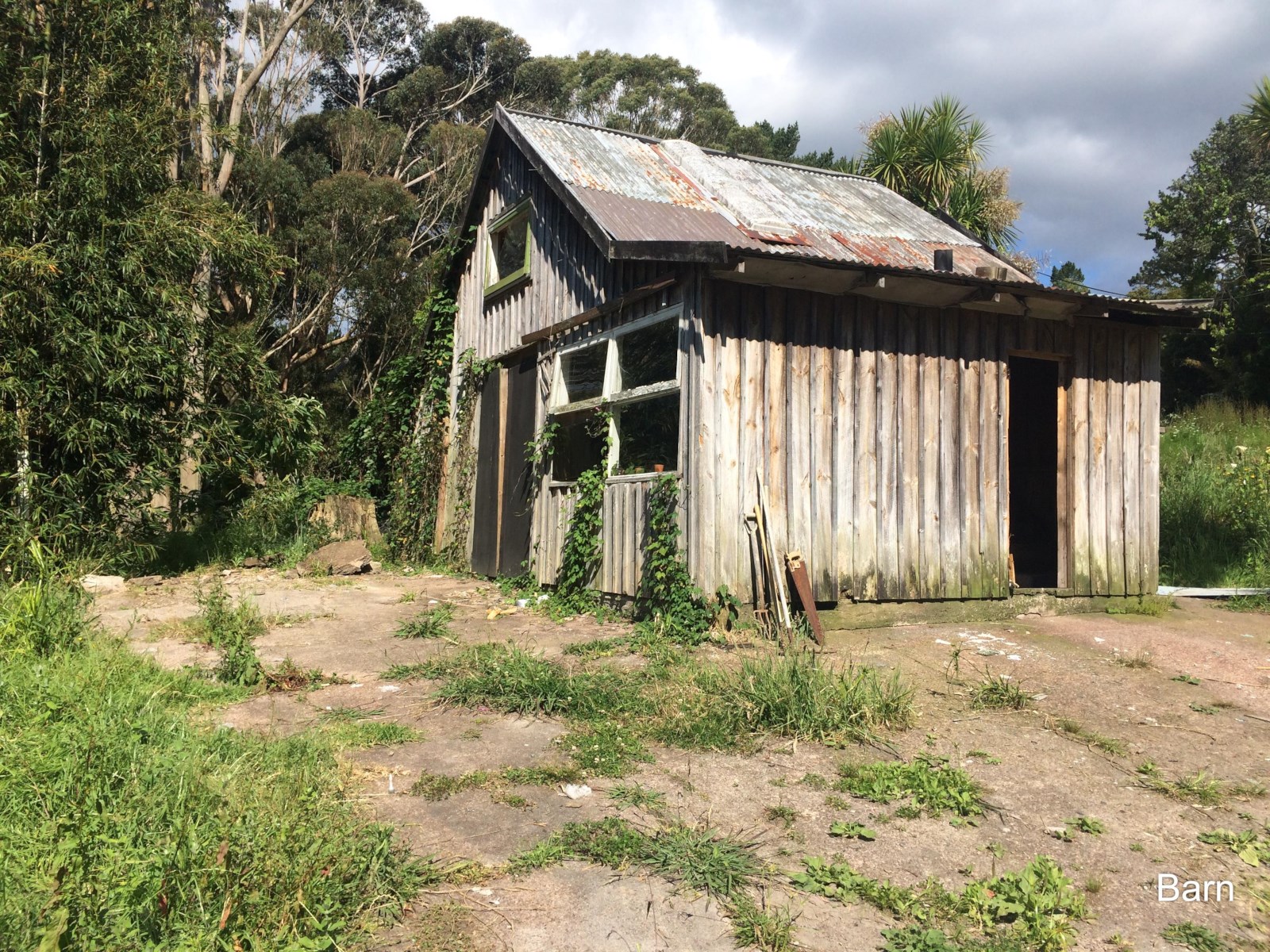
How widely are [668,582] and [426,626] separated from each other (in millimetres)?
2058

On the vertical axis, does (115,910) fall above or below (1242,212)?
below

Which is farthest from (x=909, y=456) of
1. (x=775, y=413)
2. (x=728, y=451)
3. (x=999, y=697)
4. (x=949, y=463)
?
(x=999, y=697)

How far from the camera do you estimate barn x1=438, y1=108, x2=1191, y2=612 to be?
7.02 metres

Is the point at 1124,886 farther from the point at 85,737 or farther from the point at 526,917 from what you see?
Result: the point at 85,737

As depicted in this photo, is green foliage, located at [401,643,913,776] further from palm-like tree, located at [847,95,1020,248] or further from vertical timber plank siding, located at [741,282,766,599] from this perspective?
palm-like tree, located at [847,95,1020,248]

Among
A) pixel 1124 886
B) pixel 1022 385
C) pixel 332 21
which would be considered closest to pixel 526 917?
pixel 1124 886

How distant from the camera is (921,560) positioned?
25.4 ft

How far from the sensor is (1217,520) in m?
11.2

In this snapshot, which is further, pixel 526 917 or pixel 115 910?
pixel 526 917

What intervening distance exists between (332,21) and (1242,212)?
2468cm

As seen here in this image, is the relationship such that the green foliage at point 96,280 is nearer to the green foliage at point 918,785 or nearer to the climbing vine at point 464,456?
the climbing vine at point 464,456

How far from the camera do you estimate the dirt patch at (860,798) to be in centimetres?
287

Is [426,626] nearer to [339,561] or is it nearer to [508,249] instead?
[339,561]

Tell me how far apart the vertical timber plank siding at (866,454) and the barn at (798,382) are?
2 centimetres
